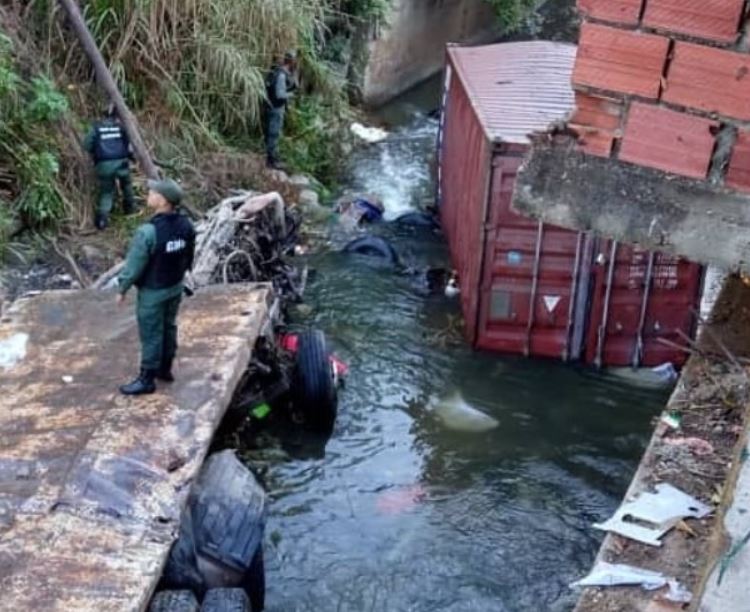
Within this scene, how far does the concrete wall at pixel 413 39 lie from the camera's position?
18.8 metres

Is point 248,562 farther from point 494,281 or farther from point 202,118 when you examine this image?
point 202,118

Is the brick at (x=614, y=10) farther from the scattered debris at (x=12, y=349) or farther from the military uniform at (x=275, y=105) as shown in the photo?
the military uniform at (x=275, y=105)

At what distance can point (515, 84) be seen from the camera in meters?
12.2

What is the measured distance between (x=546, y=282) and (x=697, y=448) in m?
5.67

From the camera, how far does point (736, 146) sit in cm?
231

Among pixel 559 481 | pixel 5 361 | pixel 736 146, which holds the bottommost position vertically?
pixel 559 481

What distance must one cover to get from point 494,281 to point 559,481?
7.12ft

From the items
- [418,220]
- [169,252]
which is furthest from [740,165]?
[418,220]

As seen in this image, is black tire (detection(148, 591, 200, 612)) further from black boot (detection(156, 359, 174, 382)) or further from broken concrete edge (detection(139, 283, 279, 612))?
black boot (detection(156, 359, 174, 382))

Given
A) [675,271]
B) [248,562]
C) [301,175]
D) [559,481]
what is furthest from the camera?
[301,175]

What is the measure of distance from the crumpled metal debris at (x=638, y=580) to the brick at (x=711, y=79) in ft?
7.87

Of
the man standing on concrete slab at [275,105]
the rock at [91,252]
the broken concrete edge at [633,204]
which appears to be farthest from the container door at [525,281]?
the broken concrete edge at [633,204]

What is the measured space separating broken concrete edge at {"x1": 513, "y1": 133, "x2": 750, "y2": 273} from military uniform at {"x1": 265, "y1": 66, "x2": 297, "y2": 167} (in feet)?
37.9

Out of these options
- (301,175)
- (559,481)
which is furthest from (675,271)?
(301,175)
